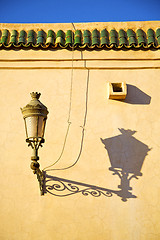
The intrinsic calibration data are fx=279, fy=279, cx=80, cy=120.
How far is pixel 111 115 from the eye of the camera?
4160mm

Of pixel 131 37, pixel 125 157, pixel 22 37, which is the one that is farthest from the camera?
pixel 22 37

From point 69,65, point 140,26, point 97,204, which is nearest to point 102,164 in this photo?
point 97,204

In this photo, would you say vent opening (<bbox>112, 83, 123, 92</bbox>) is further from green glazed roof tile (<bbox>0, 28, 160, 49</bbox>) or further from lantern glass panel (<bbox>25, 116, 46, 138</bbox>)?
lantern glass panel (<bbox>25, 116, 46, 138</bbox>)

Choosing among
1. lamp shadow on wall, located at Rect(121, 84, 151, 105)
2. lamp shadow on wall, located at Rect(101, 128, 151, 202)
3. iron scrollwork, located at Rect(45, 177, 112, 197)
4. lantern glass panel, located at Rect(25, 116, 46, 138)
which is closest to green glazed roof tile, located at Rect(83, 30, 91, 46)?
lamp shadow on wall, located at Rect(121, 84, 151, 105)

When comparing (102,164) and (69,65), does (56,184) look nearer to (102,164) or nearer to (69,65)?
(102,164)

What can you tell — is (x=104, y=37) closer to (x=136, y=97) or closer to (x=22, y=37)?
(x=136, y=97)

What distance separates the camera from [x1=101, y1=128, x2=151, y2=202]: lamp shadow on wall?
149 inches

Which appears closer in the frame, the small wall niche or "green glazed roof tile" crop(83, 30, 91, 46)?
the small wall niche

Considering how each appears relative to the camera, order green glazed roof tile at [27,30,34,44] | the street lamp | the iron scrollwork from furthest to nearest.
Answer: green glazed roof tile at [27,30,34,44], the iron scrollwork, the street lamp

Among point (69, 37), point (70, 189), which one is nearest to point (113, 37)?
point (69, 37)

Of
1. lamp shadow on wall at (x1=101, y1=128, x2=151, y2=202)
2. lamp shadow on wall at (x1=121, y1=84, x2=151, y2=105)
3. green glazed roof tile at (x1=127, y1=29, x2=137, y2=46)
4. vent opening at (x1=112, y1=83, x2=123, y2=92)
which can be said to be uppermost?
green glazed roof tile at (x1=127, y1=29, x2=137, y2=46)

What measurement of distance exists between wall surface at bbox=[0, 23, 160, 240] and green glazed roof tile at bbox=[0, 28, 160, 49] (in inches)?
4.7

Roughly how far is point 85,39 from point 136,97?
125 cm

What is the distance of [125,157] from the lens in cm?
392
